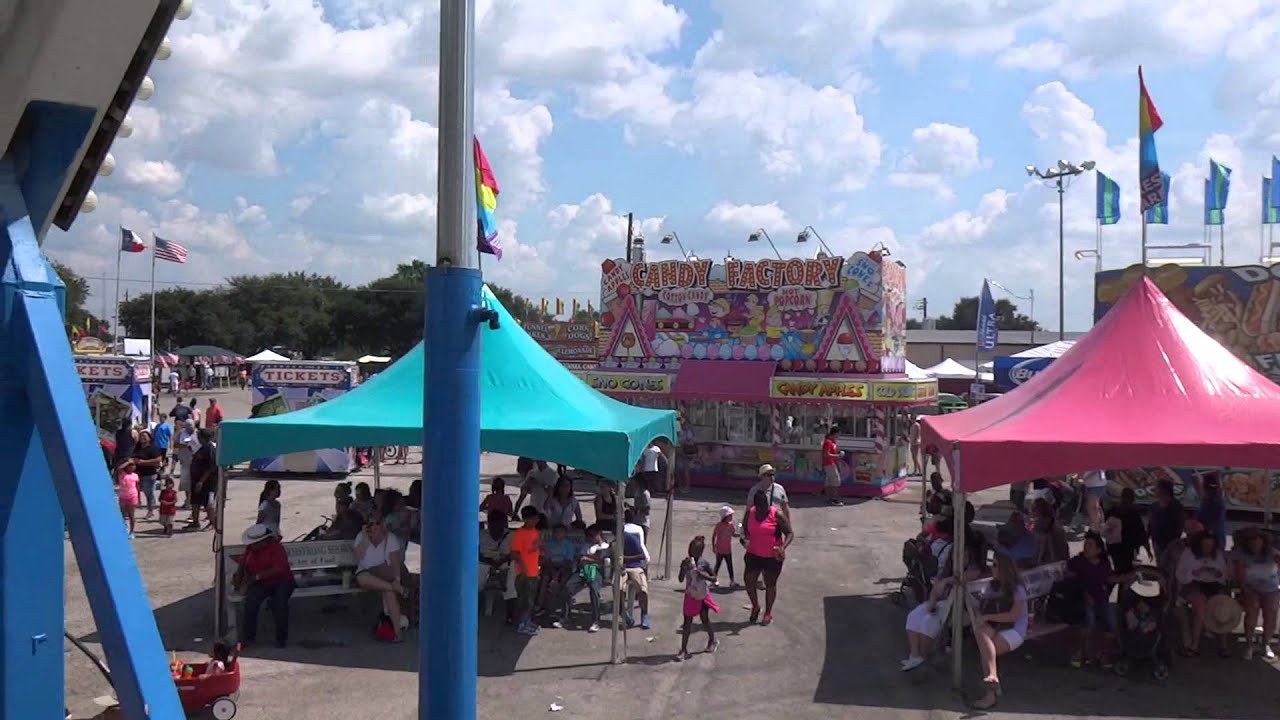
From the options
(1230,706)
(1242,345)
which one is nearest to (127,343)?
(1242,345)

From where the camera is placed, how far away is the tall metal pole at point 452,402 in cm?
395

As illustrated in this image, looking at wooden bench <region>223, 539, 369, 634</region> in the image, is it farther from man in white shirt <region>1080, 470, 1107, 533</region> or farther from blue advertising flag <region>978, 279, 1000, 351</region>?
blue advertising flag <region>978, 279, 1000, 351</region>

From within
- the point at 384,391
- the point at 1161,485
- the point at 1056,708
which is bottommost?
the point at 1056,708

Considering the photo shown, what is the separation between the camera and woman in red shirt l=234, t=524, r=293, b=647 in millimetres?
9633

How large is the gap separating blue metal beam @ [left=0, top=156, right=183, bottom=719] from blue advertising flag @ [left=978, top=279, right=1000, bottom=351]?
33.8 m

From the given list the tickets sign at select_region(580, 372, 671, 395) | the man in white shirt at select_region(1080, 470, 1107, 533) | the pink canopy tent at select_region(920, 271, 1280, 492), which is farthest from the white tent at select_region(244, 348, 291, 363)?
the pink canopy tent at select_region(920, 271, 1280, 492)

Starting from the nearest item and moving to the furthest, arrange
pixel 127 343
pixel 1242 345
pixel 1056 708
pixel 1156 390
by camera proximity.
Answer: pixel 1056 708, pixel 1156 390, pixel 1242 345, pixel 127 343

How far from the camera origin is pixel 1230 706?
8172 mm

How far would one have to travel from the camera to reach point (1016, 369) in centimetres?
2330

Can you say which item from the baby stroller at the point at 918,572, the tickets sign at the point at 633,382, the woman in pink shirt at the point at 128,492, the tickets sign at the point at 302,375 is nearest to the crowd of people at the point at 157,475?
the woman in pink shirt at the point at 128,492

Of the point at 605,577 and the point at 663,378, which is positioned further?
the point at 663,378

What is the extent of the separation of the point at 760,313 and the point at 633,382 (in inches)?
123

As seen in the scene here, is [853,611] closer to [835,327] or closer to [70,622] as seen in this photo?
[70,622]

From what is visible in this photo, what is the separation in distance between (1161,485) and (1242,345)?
28.9 ft
